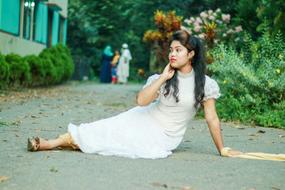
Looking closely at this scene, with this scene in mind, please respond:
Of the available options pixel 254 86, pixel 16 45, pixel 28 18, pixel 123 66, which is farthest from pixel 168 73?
pixel 123 66

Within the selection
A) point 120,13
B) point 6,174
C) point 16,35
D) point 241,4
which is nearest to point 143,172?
point 6,174

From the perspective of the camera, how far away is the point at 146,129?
6.71 metres

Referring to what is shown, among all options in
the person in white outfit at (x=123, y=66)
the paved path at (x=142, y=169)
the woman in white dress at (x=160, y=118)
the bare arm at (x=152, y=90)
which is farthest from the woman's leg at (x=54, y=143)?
the person in white outfit at (x=123, y=66)

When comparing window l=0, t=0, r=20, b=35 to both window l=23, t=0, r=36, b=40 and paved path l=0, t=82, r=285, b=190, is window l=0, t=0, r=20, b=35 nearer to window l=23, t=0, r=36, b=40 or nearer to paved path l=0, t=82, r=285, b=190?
window l=23, t=0, r=36, b=40

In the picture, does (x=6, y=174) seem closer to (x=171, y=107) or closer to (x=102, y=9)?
(x=171, y=107)

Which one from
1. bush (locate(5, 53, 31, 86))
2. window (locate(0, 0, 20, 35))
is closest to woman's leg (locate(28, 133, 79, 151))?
bush (locate(5, 53, 31, 86))

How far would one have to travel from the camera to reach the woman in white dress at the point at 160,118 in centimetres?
655

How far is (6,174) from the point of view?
207 inches

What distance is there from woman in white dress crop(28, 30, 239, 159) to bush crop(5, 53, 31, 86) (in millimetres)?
11794

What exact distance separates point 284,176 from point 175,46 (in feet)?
5.99

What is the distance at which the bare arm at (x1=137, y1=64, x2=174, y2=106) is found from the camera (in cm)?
652

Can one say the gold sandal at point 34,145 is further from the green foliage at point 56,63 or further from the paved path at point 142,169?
the green foliage at point 56,63

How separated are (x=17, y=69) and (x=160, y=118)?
1226 centimetres

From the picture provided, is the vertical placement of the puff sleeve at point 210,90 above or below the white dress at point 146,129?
above
